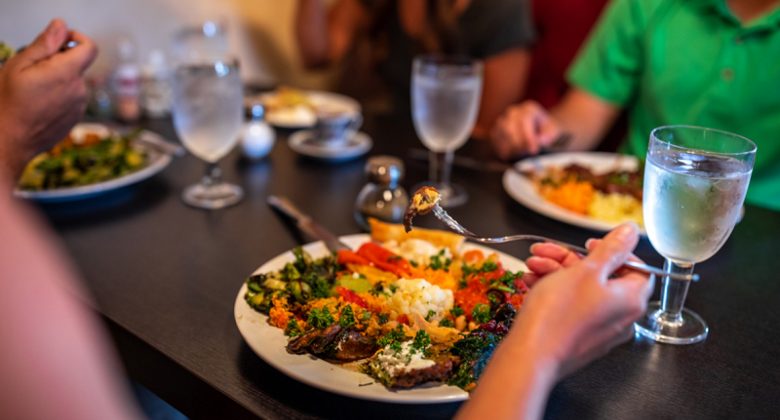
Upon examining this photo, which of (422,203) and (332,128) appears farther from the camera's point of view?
(332,128)

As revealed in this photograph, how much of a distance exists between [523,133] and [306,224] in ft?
2.56

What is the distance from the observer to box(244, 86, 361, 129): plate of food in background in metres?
2.02

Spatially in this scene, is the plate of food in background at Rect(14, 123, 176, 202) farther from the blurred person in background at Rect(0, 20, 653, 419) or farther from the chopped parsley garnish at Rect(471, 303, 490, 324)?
the chopped parsley garnish at Rect(471, 303, 490, 324)

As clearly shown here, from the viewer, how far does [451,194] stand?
150cm

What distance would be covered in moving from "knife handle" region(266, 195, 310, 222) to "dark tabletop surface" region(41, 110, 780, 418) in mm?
25

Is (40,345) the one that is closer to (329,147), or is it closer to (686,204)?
(686,204)

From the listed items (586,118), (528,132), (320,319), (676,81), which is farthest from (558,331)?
(586,118)

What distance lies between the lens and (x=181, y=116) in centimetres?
142

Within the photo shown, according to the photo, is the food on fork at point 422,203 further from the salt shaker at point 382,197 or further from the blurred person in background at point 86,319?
the salt shaker at point 382,197

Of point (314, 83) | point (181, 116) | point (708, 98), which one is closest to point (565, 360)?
point (181, 116)

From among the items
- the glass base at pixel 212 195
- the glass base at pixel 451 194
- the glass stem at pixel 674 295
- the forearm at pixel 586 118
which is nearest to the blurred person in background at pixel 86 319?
the glass stem at pixel 674 295

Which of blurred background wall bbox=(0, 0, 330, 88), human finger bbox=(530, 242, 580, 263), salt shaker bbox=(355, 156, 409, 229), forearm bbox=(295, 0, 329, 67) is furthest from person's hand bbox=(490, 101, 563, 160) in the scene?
forearm bbox=(295, 0, 329, 67)

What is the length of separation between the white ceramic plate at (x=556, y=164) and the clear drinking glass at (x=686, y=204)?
0.99 feet

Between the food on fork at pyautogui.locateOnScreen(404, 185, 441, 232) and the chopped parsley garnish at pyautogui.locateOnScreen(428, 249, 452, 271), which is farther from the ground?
the food on fork at pyautogui.locateOnScreen(404, 185, 441, 232)
